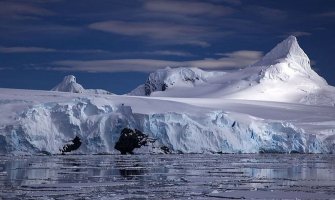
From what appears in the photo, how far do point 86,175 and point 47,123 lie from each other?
846 inches

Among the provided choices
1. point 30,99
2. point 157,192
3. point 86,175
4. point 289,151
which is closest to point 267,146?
point 289,151

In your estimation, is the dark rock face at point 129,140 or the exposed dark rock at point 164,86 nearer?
the dark rock face at point 129,140

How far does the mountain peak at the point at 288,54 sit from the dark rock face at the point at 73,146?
104320 millimetres

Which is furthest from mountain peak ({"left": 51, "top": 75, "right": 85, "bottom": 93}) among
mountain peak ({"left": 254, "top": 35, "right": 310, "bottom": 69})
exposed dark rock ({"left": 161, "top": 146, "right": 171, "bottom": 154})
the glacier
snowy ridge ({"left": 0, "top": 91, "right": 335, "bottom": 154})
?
exposed dark rock ({"left": 161, "top": 146, "right": 171, "bottom": 154})

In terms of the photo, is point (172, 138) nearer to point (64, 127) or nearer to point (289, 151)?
point (64, 127)

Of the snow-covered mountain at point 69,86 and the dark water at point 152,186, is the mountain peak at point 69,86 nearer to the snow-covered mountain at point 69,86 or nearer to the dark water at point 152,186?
the snow-covered mountain at point 69,86

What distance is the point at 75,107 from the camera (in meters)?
46.6

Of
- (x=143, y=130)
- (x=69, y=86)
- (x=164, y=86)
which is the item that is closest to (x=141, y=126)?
(x=143, y=130)

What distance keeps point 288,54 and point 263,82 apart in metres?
11.6

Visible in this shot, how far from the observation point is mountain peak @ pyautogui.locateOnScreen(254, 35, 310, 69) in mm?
142875

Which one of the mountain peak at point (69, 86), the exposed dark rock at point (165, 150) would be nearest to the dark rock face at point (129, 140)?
the exposed dark rock at point (165, 150)

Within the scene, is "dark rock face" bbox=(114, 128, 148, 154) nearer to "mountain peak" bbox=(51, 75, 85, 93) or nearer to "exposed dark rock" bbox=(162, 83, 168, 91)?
"mountain peak" bbox=(51, 75, 85, 93)

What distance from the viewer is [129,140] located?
47750mm

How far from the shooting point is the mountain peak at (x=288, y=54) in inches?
5625
